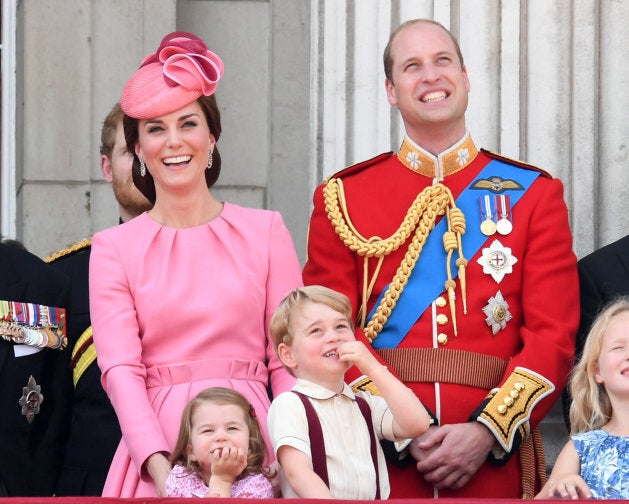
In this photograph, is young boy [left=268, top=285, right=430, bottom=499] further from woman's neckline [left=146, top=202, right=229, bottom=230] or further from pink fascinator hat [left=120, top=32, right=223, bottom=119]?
pink fascinator hat [left=120, top=32, right=223, bottom=119]

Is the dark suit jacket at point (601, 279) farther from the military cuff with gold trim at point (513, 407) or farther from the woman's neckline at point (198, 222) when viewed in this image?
the woman's neckline at point (198, 222)

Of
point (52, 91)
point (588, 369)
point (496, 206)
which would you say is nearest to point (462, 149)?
point (496, 206)

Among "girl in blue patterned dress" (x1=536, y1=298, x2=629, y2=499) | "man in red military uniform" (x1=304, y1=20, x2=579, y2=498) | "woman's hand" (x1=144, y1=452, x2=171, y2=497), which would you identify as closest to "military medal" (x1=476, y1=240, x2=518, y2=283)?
"man in red military uniform" (x1=304, y1=20, x2=579, y2=498)

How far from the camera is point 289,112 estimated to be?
7.36 m

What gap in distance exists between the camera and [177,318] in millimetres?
5430

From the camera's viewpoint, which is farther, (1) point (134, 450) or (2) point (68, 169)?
(2) point (68, 169)

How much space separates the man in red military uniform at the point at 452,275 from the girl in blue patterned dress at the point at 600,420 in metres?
0.21

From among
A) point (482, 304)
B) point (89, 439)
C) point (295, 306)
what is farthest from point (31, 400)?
point (482, 304)

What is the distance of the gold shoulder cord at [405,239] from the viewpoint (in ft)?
19.1

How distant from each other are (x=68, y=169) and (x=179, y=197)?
1729 mm

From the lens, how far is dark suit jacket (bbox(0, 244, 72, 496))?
5738 millimetres

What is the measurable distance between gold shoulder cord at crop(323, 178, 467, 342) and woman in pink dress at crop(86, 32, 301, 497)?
0.33 metres

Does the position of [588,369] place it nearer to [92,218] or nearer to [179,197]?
[179,197]

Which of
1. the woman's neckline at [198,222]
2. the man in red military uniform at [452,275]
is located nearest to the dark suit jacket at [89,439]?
the woman's neckline at [198,222]
